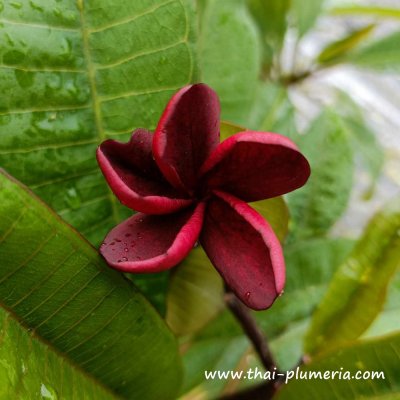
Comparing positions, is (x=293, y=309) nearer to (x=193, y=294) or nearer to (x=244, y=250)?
(x=193, y=294)

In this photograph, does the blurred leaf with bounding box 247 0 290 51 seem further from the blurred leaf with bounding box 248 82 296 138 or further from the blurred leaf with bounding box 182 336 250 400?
the blurred leaf with bounding box 182 336 250 400

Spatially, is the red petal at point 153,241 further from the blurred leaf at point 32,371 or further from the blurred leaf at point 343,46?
the blurred leaf at point 343,46

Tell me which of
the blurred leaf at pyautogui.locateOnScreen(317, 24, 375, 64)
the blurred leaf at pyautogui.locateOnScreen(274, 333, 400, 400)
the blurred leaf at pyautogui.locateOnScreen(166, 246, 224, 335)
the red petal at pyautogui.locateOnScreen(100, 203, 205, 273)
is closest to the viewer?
the red petal at pyautogui.locateOnScreen(100, 203, 205, 273)

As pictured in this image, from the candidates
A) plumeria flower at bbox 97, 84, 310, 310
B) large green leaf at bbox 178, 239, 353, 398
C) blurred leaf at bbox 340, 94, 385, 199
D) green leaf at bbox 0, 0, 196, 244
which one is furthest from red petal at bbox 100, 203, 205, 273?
blurred leaf at bbox 340, 94, 385, 199

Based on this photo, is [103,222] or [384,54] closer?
[103,222]

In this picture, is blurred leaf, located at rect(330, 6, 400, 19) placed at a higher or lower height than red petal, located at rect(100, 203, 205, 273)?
lower

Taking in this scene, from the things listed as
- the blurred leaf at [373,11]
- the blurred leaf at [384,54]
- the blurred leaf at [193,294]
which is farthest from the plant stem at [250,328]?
the blurred leaf at [384,54]

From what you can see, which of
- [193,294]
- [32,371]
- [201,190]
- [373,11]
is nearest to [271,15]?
[373,11]
